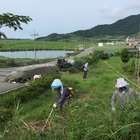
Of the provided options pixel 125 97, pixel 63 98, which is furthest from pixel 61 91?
pixel 125 97

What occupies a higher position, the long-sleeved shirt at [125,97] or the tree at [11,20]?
the tree at [11,20]

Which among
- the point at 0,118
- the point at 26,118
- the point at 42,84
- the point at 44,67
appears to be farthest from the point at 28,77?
the point at 0,118

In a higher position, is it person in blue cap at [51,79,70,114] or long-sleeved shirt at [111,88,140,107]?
long-sleeved shirt at [111,88,140,107]

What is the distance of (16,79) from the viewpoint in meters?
20.6

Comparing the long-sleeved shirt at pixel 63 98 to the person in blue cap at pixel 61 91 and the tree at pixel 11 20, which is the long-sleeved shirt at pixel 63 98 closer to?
the person in blue cap at pixel 61 91

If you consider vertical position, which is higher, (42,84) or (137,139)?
(137,139)

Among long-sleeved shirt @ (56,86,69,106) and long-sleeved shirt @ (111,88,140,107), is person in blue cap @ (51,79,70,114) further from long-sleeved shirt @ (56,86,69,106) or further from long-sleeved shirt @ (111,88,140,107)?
long-sleeved shirt @ (111,88,140,107)

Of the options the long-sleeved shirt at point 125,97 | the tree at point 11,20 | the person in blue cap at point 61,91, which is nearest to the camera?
the long-sleeved shirt at point 125,97

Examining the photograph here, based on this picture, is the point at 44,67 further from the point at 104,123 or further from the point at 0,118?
the point at 104,123

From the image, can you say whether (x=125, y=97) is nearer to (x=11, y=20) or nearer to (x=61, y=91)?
(x=61, y=91)

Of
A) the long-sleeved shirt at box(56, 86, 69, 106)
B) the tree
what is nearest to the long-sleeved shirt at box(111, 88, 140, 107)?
the long-sleeved shirt at box(56, 86, 69, 106)

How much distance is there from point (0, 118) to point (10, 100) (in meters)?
5.26

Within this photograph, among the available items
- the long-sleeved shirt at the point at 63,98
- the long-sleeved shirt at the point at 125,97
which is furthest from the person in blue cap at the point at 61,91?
the long-sleeved shirt at the point at 125,97

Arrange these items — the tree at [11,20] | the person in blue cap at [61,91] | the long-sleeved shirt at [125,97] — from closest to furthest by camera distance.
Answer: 1. the long-sleeved shirt at [125,97]
2. the person in blue cap at [61,91]
3. the tree at [11,20]
